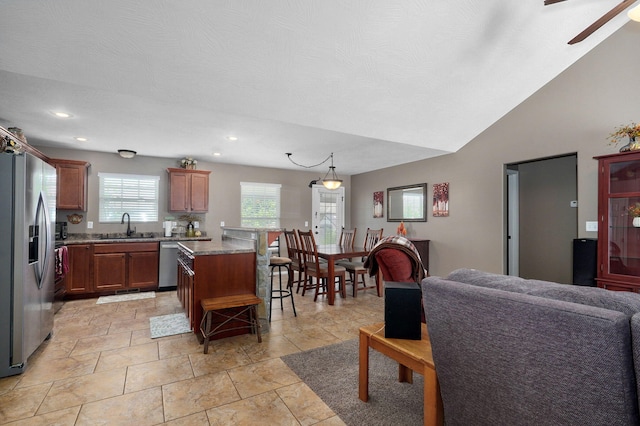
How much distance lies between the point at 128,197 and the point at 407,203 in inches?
205

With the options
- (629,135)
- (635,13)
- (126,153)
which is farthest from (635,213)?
(126,153)

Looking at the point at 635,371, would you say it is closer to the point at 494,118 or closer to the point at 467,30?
the point at 467,30

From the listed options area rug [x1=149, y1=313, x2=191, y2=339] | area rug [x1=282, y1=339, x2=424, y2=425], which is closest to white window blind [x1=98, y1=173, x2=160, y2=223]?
area rug [x1=149, y1=313, x2=191, y2=339]

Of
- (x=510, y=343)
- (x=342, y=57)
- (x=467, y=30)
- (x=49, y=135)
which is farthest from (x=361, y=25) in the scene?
(x=49, y=135)

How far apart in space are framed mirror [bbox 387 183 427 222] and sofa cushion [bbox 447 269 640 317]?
4.46 metres

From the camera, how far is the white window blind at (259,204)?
21.0 ft

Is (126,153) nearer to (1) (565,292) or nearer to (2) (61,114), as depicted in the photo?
(2) (61,114)

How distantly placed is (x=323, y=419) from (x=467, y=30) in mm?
3365

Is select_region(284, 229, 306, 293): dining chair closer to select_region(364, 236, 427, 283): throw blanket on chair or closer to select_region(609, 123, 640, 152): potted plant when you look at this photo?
select_region(364, 236, 427, 283): throw blanket on chair

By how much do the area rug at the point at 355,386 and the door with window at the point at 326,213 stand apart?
178 inches

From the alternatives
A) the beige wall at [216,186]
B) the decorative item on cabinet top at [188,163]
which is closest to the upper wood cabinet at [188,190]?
the decorative item on cabinet top at [188,163]

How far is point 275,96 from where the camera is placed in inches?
125

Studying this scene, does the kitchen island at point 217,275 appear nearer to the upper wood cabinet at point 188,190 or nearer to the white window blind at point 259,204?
the upper wood cabinet at point 188,190

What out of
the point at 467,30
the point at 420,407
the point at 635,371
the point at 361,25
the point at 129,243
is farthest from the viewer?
the point at 129,243
